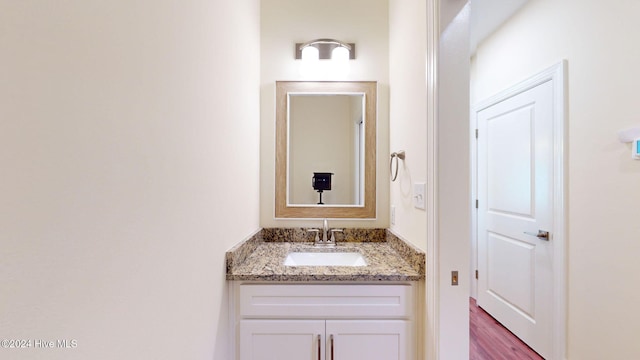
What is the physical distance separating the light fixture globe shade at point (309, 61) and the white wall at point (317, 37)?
0.18ft

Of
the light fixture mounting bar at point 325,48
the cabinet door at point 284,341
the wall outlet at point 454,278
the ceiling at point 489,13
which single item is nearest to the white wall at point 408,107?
the wall outlet at point 454,278

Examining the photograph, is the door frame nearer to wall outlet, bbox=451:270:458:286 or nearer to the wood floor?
the wood floor

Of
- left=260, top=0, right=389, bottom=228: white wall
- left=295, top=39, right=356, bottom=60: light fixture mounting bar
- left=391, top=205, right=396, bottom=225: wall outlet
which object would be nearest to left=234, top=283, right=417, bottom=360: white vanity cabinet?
left=391, top=205, right=396, bottom=225: wall outlet

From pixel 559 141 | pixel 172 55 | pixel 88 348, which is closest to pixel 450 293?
pixel 88 348

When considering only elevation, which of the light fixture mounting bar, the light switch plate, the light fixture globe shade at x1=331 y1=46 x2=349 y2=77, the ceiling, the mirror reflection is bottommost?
the light switch plate

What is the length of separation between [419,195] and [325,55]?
1.22 m

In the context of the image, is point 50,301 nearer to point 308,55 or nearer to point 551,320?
point 308,55

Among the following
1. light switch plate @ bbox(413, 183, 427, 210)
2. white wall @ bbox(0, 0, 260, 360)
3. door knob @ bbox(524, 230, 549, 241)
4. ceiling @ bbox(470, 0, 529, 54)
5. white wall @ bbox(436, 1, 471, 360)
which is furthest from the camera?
ceiling @ bbox(470, 0, 529, 54)

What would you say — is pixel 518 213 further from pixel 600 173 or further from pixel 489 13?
pixel 489 13

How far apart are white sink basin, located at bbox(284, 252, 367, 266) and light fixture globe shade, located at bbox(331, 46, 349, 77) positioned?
1.23 m

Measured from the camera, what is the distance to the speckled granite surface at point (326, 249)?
1231mm

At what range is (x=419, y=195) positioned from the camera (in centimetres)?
126

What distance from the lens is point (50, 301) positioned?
43 centimetres

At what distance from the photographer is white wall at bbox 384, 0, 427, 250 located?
1.24m
